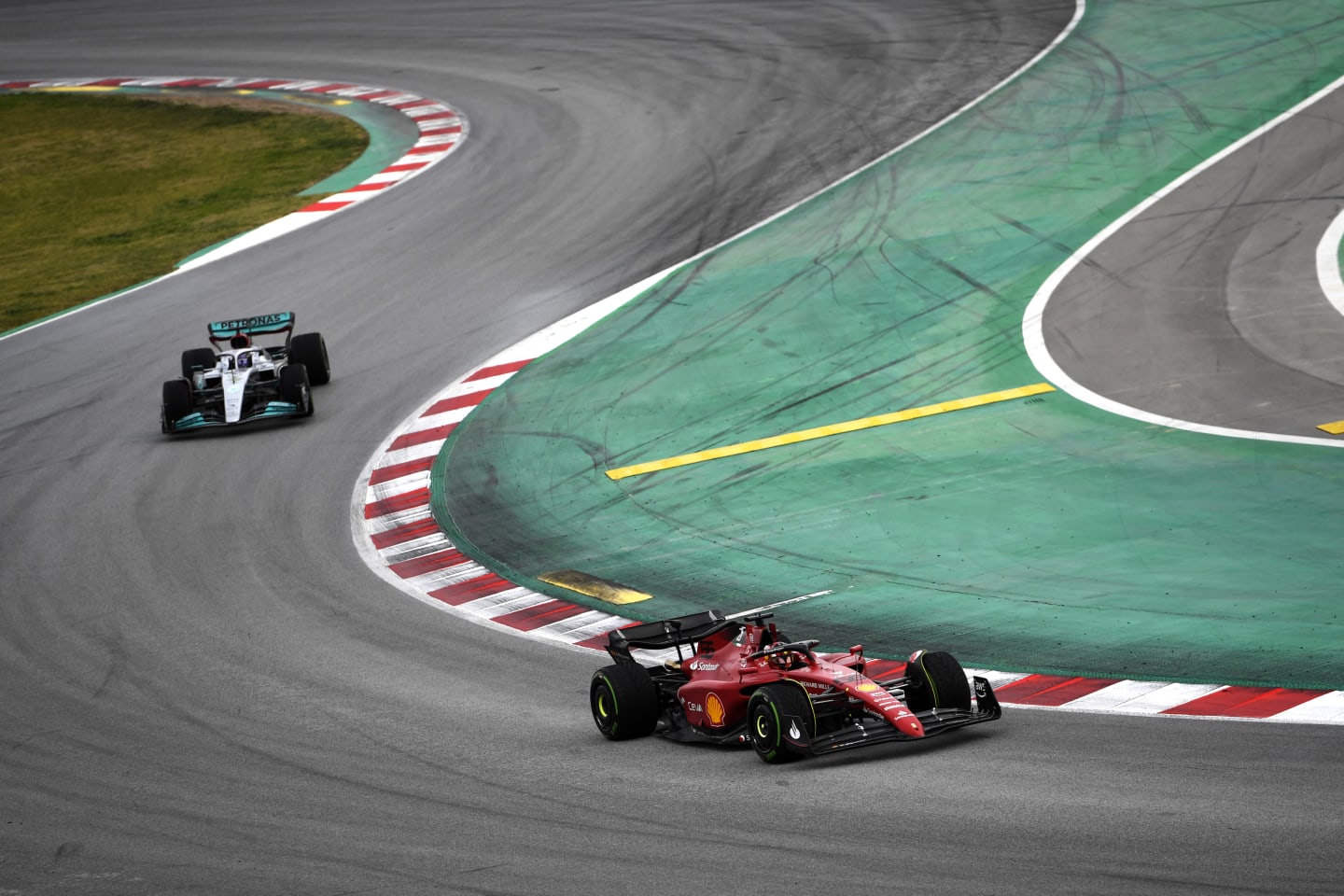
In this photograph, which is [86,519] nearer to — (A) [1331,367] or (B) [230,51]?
(A) [1331,367]

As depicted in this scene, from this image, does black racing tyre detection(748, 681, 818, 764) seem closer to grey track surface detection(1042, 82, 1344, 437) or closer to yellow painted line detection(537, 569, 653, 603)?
yellow painted line detection(537, 569, 653, 603)

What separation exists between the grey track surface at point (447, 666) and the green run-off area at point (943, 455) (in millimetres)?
1376

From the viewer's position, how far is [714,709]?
33.0 feet

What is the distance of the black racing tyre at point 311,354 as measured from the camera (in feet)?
65.5

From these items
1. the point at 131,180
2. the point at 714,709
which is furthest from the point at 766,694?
the point at 131,180

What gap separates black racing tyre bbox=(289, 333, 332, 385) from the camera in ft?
65.5

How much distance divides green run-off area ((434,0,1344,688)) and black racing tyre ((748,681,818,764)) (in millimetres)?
2257

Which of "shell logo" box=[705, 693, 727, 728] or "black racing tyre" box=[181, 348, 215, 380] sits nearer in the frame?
"shell logo" box=[705, 693, 727, 728]

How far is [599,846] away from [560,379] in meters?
11.3

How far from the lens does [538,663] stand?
39.9ft

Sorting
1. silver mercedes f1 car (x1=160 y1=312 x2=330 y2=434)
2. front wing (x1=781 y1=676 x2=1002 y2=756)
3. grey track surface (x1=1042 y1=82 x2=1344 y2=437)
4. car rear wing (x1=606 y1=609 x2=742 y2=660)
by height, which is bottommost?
silver mercedes f1 car (x1=160 y1=312 x2=330 y2=434)

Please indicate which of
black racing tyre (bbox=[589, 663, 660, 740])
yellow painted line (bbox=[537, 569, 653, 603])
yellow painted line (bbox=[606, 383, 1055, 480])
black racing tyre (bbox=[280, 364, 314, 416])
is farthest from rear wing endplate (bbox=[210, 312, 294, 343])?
black racing tyre (bbox=[589, 663, 660, 740])

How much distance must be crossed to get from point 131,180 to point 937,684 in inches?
995

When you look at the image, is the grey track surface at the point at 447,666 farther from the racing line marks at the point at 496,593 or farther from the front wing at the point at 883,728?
the racing line marks at the point at 496,593
